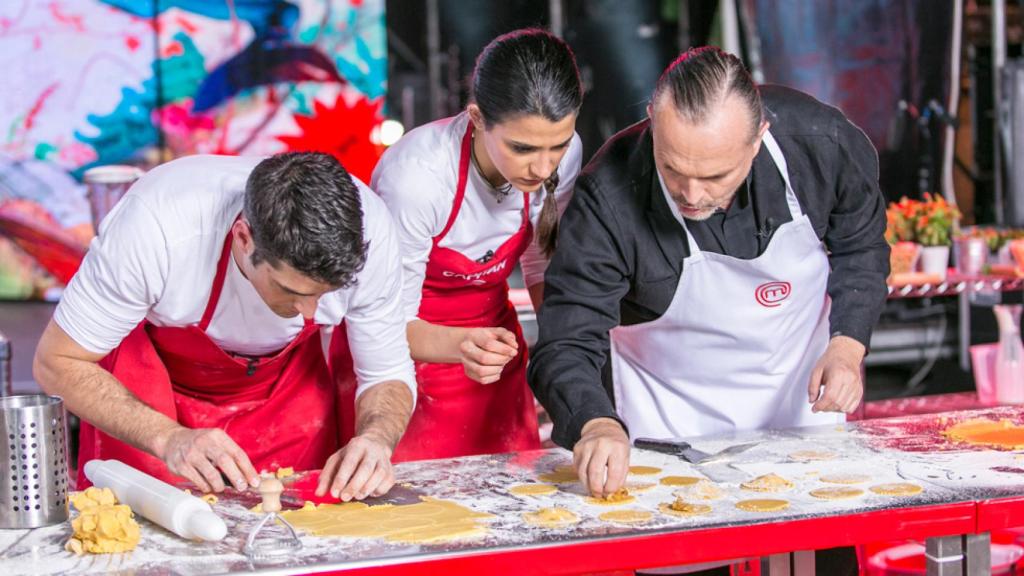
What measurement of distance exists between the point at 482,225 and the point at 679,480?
0.80 m

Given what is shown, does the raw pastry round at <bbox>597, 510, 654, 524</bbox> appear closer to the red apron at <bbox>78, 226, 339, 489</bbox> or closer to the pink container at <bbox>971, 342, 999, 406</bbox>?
the red apron at <bbox>78, 226, 339, 489</bbox>

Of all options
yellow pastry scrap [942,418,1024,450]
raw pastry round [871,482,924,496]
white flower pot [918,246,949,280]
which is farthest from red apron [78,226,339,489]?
white flower pot [918,246,949,280]

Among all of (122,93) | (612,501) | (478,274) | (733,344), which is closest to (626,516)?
(612,501)

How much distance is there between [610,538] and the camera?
5.70ft

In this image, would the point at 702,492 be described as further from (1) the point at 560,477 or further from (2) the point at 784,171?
(2) the point at 784,171

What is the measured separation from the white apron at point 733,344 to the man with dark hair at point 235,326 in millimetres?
517

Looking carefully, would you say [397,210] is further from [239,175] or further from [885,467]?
[885,467]

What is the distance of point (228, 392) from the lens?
2.54m

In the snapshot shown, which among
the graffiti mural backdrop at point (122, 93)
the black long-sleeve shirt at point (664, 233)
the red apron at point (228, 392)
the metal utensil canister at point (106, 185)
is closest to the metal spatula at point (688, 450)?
the black long-sleeve shirt at point (664, 233)

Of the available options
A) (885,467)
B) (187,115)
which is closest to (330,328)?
(885,467)

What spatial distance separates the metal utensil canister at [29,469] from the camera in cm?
184

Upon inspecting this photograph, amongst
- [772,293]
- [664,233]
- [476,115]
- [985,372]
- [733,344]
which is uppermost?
[476,115]

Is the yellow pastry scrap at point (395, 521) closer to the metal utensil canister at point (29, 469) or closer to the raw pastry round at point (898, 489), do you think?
the metal utensil canister at point (29, 469)

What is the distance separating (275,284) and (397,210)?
1.47 ft
